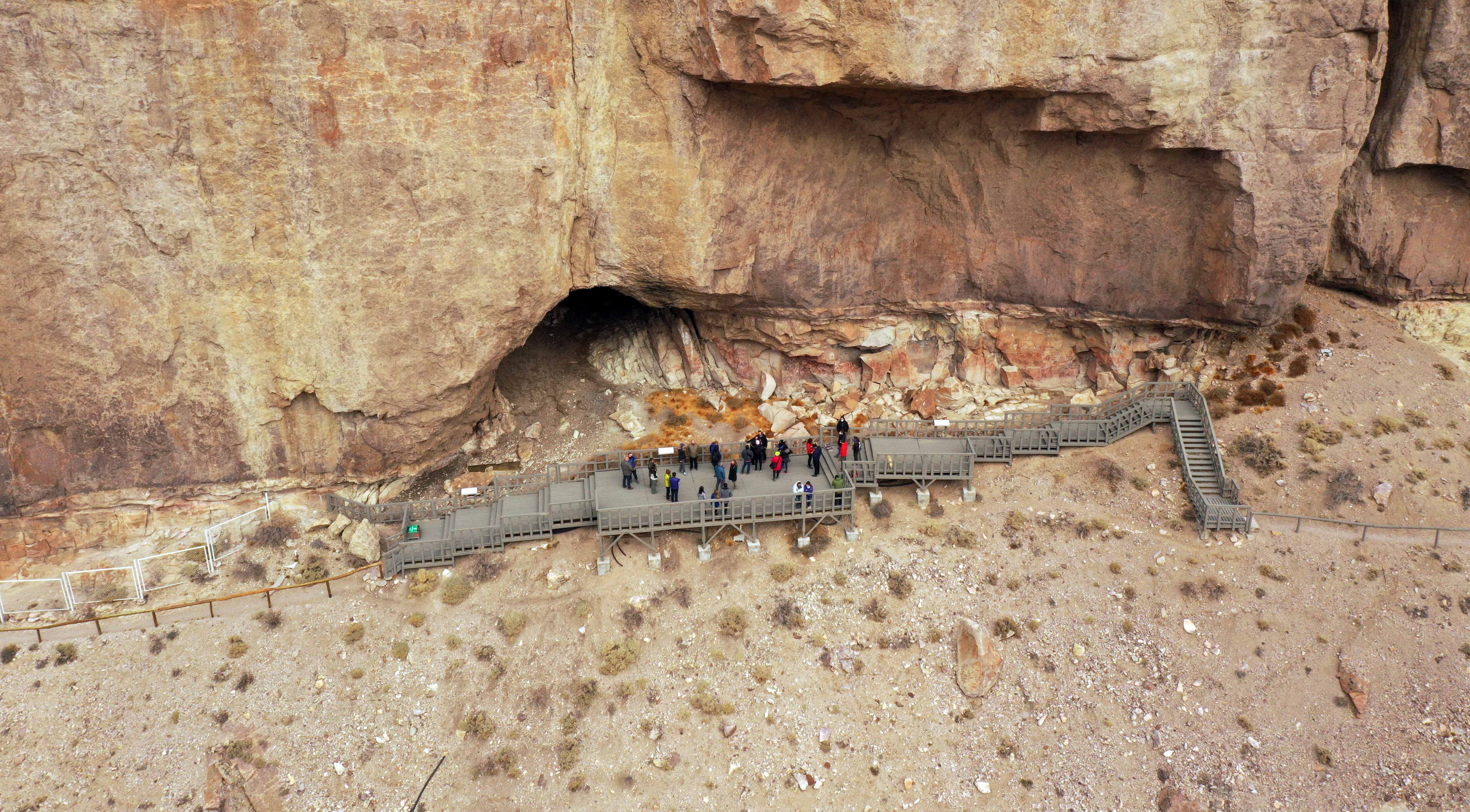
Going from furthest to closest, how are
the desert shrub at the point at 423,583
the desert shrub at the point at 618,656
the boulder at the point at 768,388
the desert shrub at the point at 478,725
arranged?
the boulder at the point at 768,388, the desert shrub at the point at 423,583, the desert shrub at the point at 618,656, the desert shrub at the point at 478,725

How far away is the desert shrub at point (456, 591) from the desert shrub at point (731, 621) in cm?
704

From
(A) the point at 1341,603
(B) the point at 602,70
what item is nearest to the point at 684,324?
(B) the point at 602,70

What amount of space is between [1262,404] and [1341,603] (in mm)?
7959

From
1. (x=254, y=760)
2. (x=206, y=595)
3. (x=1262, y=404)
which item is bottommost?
(x=254, y=760)

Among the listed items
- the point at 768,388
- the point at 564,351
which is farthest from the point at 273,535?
the point at 768,388

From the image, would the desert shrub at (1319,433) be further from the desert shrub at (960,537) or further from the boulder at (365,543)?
the boulder at (365,543)

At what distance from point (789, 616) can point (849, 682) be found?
240cm

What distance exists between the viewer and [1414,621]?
21.5 meters

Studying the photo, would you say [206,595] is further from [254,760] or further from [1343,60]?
[1343,60]

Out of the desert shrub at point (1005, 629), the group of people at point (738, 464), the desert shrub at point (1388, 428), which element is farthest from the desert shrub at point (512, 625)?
the desert shrub at point (1388, 428)

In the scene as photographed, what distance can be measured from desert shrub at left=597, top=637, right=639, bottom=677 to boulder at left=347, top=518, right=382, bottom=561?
7.59 metres

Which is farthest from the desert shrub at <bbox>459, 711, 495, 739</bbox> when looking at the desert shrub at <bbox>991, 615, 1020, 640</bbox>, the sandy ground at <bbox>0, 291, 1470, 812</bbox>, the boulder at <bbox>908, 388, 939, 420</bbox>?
the boulder at <bbox>908, 388, 939, 420</bbox>

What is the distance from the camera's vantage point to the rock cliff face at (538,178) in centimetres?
2158

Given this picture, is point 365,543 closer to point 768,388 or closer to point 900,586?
point 768,388
